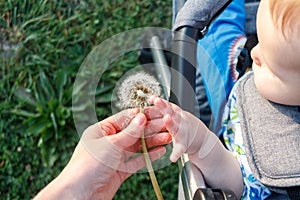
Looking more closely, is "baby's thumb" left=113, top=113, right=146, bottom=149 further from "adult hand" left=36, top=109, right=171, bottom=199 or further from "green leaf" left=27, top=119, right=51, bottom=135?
"green leaf" left=27, top=119, right=51, bottom=135

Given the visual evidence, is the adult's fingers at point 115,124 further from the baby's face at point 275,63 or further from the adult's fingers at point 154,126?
the baby's face at point 275,63

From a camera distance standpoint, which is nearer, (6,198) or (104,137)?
(104,137)

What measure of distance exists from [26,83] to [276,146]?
1331mm

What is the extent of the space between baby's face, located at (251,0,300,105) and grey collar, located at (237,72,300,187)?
44mm

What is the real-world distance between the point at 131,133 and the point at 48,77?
1218 mm

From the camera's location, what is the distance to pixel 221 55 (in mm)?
1514

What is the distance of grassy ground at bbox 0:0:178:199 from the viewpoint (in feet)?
6.59

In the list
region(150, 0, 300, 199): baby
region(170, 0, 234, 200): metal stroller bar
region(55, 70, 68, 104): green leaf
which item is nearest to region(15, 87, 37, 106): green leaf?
region(55, 70, 68, 104): green leaf

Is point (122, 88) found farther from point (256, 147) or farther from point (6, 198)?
point (6, 198)

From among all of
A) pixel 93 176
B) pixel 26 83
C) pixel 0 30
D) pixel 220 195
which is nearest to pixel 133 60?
pixel 26 83

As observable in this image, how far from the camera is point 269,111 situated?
116 cm

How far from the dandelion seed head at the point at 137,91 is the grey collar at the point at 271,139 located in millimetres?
300

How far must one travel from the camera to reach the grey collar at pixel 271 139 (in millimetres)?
1073

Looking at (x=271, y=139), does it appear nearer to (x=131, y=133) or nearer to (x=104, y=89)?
(x=131, y=133)
